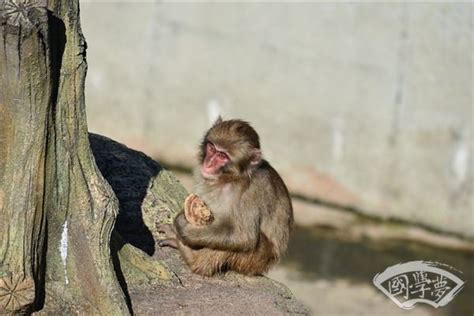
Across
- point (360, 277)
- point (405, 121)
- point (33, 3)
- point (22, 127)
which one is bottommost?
point (360, 277)

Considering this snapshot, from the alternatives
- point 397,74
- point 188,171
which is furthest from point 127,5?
point 397,74

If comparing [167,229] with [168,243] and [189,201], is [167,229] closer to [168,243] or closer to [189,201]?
[168,243]

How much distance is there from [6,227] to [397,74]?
6722 millimetres

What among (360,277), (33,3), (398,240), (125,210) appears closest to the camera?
(33,3)

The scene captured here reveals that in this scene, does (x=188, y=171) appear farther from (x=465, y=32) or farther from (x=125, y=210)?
(x=125, y=210)

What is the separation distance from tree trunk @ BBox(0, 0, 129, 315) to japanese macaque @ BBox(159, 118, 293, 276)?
0.94 meters

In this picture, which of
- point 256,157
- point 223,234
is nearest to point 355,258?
point 256,157

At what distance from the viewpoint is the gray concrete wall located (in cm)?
1082

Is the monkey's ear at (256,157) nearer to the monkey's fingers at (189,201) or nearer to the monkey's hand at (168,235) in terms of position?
the monkey's fingers at (189,201)

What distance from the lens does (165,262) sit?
19.1 ft

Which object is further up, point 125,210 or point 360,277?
point 125,210

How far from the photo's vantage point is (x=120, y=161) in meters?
6.43

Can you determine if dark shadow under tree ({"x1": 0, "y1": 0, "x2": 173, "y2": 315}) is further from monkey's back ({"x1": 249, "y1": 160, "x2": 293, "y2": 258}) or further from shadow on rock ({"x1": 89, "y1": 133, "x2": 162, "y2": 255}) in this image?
monkey's back ({"x1": 249, "y1": 160, "x2": 293, "y2": 258})
